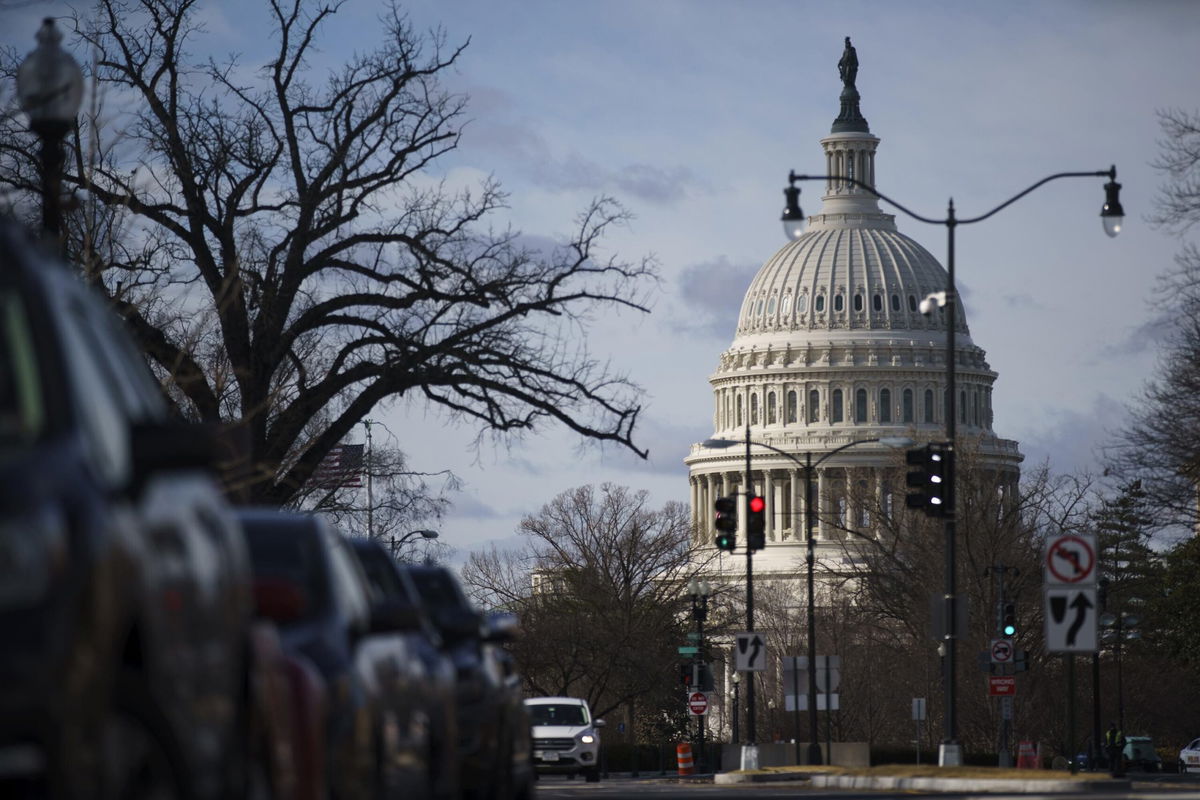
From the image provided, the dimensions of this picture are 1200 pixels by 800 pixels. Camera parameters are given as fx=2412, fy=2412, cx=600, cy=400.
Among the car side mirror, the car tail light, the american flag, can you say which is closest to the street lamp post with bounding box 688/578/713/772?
the american flag

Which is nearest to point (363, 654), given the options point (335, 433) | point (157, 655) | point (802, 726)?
point (157, 655)

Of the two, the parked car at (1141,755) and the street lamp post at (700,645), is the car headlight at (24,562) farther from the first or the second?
the parked car at (1141,755)

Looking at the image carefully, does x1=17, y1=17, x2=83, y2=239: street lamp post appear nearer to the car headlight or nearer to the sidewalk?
the car headlight

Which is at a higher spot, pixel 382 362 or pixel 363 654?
pixel 382 362

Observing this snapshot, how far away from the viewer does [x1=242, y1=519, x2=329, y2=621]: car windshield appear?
32.4 feet

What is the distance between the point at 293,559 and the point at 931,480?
24.7m

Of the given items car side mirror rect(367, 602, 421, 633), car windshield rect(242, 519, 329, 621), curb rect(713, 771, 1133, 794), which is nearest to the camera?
car windshield rect(242, 519, 329, 621)

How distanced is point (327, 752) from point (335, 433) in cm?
2294

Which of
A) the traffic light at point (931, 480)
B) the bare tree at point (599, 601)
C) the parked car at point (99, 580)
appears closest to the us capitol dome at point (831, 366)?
the bare tree at point (599, 601)

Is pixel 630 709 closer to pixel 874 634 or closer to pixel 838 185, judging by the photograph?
pixel 874 634

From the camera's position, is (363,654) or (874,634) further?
(874,634)

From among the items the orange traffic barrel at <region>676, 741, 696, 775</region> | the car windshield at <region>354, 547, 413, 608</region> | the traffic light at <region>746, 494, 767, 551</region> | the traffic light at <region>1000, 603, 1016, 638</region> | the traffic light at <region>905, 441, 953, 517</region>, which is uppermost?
the traffic light at <region>746, 494, 767, 551</region>

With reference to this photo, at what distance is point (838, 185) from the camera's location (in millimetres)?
198250

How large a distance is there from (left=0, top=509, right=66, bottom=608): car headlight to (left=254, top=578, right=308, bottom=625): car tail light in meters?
4.10
